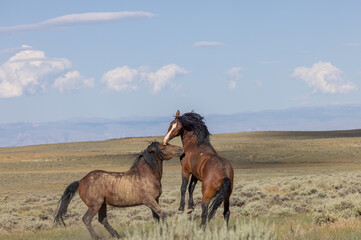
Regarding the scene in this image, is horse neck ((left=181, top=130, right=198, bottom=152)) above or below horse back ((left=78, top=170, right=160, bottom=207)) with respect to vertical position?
above

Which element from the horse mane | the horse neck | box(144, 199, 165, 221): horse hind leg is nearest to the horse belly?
box(144, 199, 165, 221): horse hind leg

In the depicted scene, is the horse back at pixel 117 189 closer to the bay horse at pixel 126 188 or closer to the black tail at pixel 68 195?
the bay horse at pixel 126 188

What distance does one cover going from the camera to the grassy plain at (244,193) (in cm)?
1115

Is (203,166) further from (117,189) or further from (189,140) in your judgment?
(117,189)

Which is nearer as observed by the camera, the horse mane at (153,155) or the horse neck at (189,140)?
the horse mane at (153,155)

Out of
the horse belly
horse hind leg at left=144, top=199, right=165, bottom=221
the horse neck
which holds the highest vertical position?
the horse neck

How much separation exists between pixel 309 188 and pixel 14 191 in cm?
2374

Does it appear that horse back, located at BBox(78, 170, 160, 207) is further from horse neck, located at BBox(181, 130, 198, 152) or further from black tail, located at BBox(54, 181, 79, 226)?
horse neck, located at BBox(181, 130, 198, 152)

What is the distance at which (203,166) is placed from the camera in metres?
11.3

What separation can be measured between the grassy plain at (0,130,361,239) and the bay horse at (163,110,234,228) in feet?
2.14

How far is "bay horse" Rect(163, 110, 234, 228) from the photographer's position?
11.0m

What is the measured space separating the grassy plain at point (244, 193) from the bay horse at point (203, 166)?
25.7 inches

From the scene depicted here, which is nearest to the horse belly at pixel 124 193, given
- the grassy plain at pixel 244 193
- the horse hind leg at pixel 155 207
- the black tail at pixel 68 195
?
the horse hind leg at pixel 155 207

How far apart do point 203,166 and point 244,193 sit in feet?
48.6
